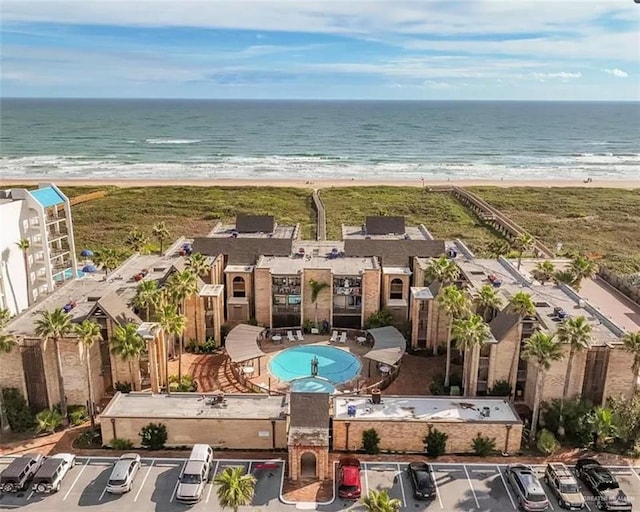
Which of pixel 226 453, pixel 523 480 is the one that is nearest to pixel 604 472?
pixel 523 480

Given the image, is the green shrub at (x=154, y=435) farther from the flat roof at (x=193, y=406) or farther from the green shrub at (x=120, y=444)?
the green shrub at (x=120, y=444)

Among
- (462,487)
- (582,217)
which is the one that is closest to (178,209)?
(582,217)

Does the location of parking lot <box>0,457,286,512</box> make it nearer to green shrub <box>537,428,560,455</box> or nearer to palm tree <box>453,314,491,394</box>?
palm tree <box>453,314,491,394</box>

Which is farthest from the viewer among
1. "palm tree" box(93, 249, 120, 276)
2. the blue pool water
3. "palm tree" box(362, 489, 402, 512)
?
"palm tree" box(93, 249, 120, 276)

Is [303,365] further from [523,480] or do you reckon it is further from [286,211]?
[286,211]

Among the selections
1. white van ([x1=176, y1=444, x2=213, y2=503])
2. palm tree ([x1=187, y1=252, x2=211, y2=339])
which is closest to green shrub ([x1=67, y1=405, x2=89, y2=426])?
white van ([x1=176, y1=444, x2=213, y2=503])
